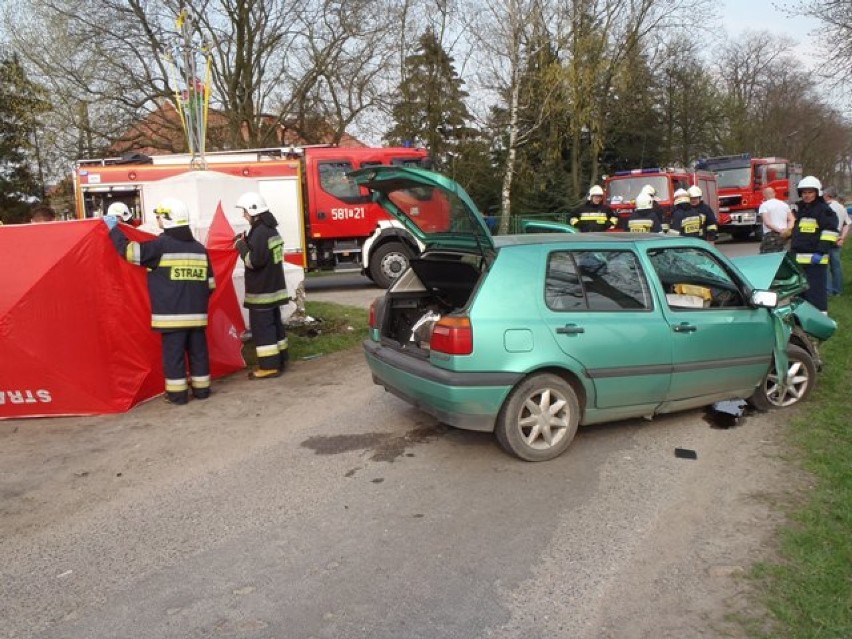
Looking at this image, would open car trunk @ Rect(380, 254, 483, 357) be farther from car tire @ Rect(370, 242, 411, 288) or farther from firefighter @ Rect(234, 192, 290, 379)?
car tire @ Rect(370, 242, 411, 288)

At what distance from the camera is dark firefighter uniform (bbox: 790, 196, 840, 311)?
24.9 feet

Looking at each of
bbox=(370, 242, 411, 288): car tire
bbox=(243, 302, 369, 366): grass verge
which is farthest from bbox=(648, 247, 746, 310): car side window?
bbox=(370, 242, 411, 288): car tire

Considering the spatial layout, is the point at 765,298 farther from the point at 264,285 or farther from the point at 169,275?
the point at 169,275

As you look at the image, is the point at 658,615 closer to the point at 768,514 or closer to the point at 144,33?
the point at 768,514

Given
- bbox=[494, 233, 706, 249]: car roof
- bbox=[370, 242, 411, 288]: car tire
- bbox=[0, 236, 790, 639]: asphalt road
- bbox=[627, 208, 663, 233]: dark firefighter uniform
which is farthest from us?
bbox=[370, 242, 411, 288]: car tire

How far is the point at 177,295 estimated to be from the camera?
19.6 ft

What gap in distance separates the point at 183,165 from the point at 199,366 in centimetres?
769

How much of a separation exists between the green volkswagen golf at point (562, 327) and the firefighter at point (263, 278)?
1678 millimetres

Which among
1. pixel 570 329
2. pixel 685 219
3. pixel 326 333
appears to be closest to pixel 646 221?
pixel 685 219

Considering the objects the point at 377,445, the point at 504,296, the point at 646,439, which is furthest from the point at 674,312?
the point at 377,445

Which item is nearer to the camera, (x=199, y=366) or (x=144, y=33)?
(x=199, y=366)

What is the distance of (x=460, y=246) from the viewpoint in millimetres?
4930

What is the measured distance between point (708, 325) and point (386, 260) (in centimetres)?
959

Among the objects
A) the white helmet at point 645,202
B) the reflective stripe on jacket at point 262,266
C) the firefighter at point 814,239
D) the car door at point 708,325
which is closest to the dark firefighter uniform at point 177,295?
the reflective stripe on jacket at point 262,266
